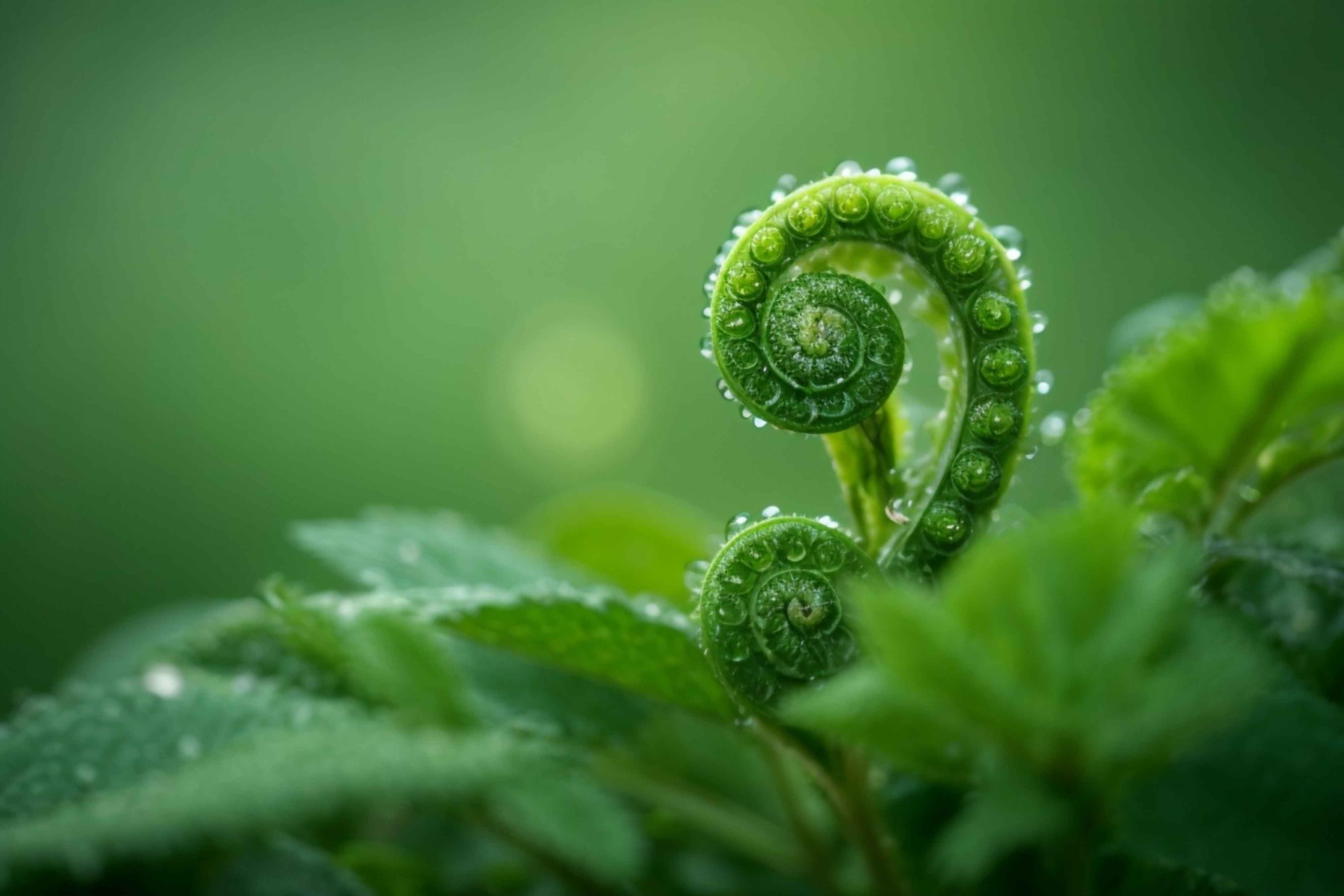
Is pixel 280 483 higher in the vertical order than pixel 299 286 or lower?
lower

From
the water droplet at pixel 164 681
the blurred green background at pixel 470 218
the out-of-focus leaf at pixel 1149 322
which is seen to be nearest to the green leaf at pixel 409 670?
the water droplet at pixel 164 681

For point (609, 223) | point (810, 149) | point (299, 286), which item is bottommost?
point (810, 149)

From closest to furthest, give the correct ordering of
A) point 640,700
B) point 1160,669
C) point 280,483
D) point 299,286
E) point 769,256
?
point 1160,669
point 769,256
point 640,700
point 280,483
point 299,286

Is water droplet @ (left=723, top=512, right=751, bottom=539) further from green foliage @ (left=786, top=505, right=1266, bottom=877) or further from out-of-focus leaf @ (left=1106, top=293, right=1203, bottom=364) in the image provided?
out-of-focus leaf @ (left=1106, top=293, right=1203, bottom=364)

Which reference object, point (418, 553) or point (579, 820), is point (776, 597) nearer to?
point (579, 820)

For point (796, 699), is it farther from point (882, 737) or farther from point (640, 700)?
point (640, 700)

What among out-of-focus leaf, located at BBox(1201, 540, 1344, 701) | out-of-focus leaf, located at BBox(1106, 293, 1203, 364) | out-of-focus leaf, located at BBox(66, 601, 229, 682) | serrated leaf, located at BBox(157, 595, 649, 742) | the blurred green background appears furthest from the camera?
the blurred green background

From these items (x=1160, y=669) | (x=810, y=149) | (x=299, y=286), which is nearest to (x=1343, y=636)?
(x=1160, y=669)

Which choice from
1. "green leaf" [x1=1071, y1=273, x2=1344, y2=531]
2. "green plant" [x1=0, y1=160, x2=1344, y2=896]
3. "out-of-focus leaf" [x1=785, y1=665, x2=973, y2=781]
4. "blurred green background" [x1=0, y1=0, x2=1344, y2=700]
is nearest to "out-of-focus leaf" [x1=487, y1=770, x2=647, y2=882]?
"green plant" [x1=0, y1=160, x2=1344, y2=896]
